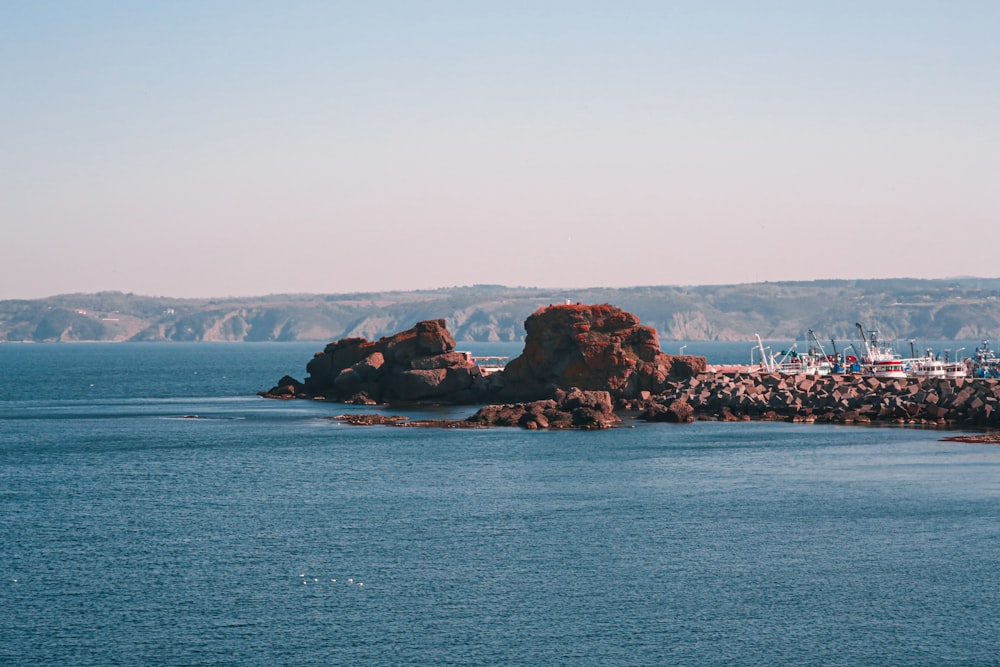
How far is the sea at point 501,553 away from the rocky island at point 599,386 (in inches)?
640

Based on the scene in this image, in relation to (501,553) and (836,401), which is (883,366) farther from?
(501,553)

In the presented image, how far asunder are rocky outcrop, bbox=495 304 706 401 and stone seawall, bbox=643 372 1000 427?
3838 millimetres

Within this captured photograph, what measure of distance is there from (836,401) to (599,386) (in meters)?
22.2

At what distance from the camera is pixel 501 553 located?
46.9m

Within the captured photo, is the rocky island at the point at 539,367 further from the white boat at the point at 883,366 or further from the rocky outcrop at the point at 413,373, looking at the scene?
the white boat at the point at 883,366

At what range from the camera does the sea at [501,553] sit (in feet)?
117

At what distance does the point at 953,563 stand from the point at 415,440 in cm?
4783

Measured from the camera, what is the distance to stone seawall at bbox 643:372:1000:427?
9825cm

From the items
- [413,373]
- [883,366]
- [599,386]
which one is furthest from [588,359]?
[883,366]

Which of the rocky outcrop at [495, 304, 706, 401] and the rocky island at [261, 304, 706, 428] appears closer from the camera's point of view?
the rocky outcrop at [495, 304, 706, 401]

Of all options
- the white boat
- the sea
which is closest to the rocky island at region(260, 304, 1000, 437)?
the white boat

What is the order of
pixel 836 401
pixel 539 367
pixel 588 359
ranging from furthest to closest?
pixel 539 367
pixel 588 359
pixel 836 401

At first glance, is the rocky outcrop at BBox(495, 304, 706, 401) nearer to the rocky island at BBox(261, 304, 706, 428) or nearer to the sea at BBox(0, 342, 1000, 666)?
the rocky island at BBox(261, 304, 706, 428)

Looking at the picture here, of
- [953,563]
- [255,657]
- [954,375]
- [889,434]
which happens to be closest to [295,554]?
[255,657]
